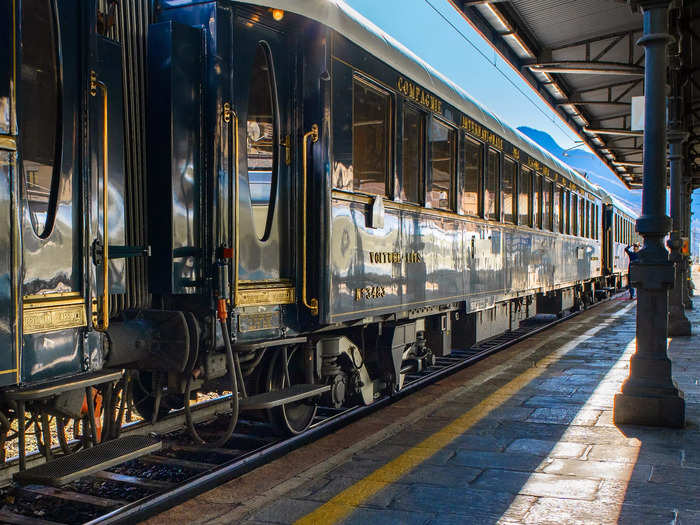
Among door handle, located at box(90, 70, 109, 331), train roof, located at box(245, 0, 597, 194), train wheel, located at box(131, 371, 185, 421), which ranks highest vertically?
train roof, located at box(245, 0, 597, 194)

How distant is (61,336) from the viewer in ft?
11.4

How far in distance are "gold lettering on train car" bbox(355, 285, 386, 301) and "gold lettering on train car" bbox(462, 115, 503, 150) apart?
2916mm

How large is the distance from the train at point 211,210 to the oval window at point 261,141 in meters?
0.01

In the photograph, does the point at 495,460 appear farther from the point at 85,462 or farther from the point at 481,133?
the point at 481,133

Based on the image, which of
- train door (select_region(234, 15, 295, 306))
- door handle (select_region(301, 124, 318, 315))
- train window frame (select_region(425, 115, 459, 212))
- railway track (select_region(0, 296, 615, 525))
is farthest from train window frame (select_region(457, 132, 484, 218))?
train door (select_region(234, 15, 295, 306))

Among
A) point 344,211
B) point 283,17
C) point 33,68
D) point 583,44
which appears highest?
point 583,44

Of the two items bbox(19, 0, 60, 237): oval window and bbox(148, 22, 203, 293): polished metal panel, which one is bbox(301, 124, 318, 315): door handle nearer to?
bbox(148, 22, 203, 293): polished metal panel

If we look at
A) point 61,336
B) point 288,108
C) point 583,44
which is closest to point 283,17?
point 288,108

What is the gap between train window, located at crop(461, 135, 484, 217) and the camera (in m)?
8.16

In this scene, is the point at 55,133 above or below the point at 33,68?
below

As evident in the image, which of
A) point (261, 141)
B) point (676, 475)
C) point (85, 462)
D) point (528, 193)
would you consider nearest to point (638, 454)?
point (676, 475)

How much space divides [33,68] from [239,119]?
1.52 meters

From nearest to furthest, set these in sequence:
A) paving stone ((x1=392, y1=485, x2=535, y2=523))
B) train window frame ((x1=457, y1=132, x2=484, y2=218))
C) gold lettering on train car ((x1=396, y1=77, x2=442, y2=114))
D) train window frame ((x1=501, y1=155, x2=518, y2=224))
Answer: paving stone ((x1=392, y1=485, x2=535, y2=523))
gold lettering on train car ((x1=396, y1=77, x2=442, y2=114))
train window frame ((x1=457, y1=132, x2=484, y2=218))
train window frame ((x1=501, y1=155, x2=518, y2=224))

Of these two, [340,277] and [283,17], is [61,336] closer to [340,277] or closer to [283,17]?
[340,277]
